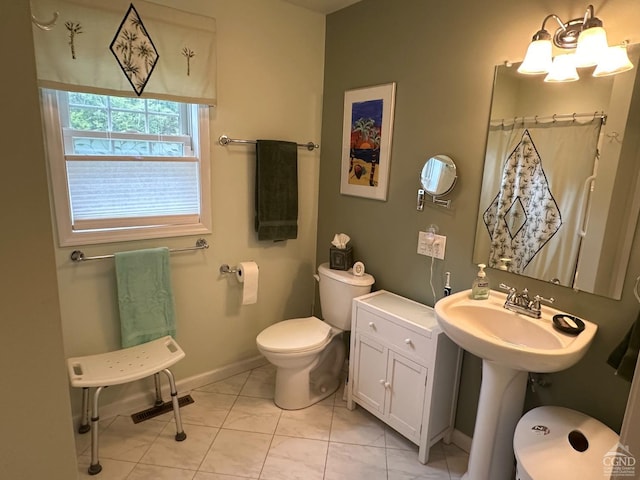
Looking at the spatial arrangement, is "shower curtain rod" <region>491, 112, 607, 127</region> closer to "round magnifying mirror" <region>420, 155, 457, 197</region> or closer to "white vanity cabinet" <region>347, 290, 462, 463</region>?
"round magnifying mirror" <region>420, 155, 457, 197</region>

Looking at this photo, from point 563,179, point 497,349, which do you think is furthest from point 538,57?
point 497,349

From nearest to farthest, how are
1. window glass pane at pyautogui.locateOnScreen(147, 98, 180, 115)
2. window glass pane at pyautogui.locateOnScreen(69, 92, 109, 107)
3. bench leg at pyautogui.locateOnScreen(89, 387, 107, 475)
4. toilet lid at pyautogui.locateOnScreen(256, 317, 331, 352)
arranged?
1. bench leg at pyautogui.locateOnScreen(89, 387, 107, 475)
2. window glass pane at pyautogui.locateOnScreen(69, 92, 109, 107)
3. window glass pane at pyautogui.locateOnScreen(147, 98, 180, 115)
4. toilet lid at pyautogui.locateOnScreen(256, 317, 331, 352)

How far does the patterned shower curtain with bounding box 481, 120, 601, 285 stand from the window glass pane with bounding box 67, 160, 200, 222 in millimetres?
1685

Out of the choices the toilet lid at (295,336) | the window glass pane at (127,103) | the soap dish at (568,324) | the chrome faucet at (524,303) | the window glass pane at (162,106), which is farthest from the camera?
the toilet lid at (295,336)

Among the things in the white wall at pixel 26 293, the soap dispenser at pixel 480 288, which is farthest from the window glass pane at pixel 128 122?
the soap dispenser at pixel 480 288

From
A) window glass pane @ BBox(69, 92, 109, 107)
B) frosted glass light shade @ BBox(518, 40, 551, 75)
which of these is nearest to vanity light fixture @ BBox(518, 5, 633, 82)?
frosted glass light shade @ BBox(518, 40, 551, 75)

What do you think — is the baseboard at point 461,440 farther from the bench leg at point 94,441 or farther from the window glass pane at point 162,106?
the window glass pane at point 162,106

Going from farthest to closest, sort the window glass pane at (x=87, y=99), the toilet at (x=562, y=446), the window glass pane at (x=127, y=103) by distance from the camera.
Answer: the window glass pane at (x=127, y=103) → the window glass pane at (x=87, y=99) → the toilet at (x=562, y=446)

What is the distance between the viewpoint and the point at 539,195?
177 cm

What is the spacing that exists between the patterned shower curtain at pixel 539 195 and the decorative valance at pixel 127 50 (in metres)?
1.62

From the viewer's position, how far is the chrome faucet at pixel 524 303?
1707 millimetres

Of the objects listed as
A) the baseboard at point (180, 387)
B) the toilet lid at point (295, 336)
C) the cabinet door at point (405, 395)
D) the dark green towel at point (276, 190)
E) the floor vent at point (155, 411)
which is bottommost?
the floor vent at point (155, 411)

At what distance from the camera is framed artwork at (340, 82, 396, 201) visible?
2.38 meters

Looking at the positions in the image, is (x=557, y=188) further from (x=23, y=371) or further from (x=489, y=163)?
(x=23, y=371)
